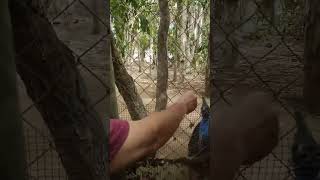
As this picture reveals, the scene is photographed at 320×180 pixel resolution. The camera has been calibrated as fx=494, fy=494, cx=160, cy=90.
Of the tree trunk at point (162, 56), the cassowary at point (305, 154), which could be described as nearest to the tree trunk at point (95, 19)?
the cassowary at point (305, 154)

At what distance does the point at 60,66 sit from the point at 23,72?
5cm

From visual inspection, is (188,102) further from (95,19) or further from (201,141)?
(95,19)

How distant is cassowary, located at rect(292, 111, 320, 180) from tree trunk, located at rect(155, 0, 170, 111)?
6.36 ft

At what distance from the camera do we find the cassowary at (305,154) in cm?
62

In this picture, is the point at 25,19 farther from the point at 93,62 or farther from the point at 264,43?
the point at 264,43

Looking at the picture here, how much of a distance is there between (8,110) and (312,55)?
0.40 metres

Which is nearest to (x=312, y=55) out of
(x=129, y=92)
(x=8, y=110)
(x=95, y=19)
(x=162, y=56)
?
(x=95, y=19)

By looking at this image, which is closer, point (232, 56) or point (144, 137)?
point (232, 56)

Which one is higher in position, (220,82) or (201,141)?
(220,82)

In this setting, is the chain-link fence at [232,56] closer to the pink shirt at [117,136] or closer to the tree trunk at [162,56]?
the pink shirt at [117,136]

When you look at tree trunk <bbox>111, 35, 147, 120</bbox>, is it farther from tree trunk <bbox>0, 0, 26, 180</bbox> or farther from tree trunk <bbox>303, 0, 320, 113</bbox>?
tree trunk <bbox>0, 0, 26, 180</bbox>

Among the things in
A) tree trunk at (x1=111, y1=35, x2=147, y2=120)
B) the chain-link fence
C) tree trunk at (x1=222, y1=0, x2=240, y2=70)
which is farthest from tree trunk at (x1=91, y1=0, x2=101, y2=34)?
tree trunk at (x1=111, y1=35, x2=147, y2=120)

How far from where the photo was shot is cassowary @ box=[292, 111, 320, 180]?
62cm

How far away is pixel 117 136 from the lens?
30.9 inches
